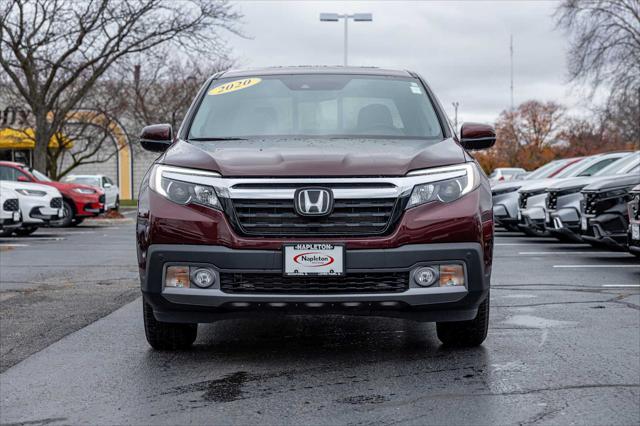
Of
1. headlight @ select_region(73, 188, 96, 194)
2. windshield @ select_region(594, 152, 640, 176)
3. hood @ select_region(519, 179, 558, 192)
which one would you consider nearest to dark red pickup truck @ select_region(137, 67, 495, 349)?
windshield @ select_region(594, 152, 640, 176)

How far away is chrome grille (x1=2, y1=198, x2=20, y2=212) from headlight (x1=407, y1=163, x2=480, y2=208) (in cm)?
1362

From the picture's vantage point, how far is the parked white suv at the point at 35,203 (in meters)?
19.2

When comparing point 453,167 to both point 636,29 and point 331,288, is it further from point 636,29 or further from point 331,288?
point 636,29

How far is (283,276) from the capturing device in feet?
16.8

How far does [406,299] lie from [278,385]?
32.9 inches

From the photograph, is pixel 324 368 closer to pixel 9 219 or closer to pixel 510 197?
pixel 9 219

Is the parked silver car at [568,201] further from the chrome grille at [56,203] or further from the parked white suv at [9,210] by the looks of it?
the chrome grille at [56,203]

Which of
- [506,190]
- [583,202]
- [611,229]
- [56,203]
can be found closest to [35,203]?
[56,203]

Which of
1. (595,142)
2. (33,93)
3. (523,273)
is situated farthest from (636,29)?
(595,142)

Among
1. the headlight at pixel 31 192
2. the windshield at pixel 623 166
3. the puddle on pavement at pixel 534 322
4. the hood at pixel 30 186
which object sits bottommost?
the puddle on pavement at pixel 534 322

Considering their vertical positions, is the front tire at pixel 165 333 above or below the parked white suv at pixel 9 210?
below

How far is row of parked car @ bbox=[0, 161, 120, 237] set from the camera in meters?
17.7

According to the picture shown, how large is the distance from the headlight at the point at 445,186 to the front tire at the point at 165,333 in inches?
66.3

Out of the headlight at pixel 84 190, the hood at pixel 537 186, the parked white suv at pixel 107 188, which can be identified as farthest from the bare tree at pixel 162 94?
the hood at pixel 537 186
